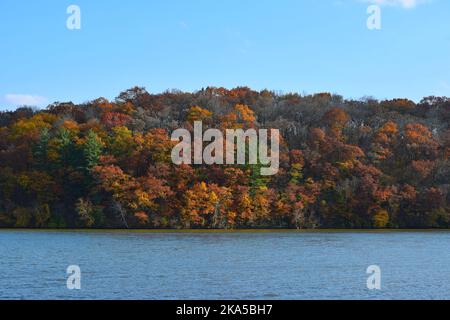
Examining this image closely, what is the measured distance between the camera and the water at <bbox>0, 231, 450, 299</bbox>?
29656mm

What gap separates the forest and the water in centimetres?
1852

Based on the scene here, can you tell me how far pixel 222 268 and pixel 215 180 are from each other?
42598 mm

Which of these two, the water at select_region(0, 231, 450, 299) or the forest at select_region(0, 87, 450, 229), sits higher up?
the forest at select_region(0, 87, 450, 229)

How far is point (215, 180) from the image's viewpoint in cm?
8038

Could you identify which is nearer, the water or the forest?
the water

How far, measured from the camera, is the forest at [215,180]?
77125 millimetres

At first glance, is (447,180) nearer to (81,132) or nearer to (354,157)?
(354,157)

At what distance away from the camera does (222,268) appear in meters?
37.9

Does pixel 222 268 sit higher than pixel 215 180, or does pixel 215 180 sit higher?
pixel 215 180

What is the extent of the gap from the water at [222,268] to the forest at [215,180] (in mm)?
18515

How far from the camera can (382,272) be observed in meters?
36.6

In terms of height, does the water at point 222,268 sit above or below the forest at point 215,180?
below

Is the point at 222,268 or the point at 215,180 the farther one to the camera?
the point at 215,180

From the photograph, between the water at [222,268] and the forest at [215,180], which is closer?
the water at [222,268]
